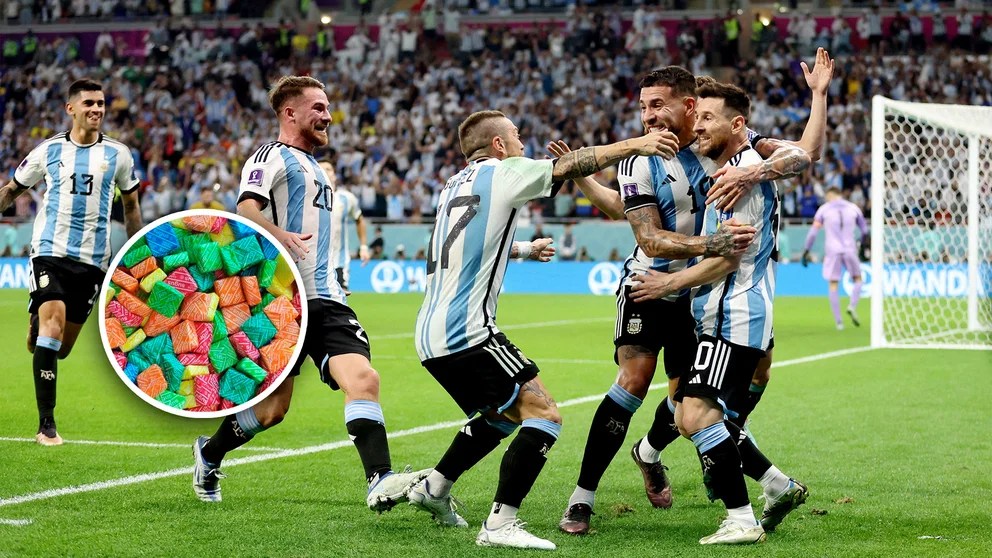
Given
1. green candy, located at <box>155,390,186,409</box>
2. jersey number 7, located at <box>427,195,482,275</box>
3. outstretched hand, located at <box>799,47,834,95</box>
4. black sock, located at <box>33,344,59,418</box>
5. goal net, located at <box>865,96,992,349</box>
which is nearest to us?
jersey number 7, located at <box>427,195,482,275</box>

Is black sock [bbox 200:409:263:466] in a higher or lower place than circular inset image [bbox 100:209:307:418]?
lower

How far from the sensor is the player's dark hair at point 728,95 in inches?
217

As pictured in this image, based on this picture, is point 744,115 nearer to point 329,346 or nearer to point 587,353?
point 329,346

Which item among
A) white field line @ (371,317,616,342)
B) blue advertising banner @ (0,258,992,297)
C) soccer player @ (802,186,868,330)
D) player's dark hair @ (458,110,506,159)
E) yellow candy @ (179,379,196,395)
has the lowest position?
blue advertising banner @ (0,258,992,297)

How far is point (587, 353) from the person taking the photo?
1424 cm

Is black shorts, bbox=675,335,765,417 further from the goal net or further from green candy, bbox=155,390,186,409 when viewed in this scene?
the goal net

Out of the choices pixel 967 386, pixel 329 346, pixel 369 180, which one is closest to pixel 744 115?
pixel 329 346

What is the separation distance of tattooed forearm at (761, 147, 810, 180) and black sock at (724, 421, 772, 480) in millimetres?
1153

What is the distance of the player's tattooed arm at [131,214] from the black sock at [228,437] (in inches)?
96.3

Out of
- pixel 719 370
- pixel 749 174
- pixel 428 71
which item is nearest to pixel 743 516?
pixel 719 370

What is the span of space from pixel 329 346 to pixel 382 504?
0.84 meters

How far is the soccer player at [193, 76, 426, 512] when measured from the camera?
579cm

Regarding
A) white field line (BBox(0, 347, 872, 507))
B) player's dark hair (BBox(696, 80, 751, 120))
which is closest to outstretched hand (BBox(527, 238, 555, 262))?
player's dark hair (BBox(696, 80, 751, 120))

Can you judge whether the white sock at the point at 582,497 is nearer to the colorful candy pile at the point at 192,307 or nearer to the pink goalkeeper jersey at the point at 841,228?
the colorful candy pile at the point at 192,307
